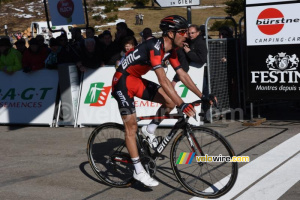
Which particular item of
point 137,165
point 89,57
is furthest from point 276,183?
point 89,57

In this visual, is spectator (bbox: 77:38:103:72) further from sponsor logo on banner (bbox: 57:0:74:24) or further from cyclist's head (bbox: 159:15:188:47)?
cyclist's head (bbox: 159:15:188:47)

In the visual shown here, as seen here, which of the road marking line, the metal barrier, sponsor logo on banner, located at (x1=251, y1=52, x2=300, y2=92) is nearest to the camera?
the road marking line

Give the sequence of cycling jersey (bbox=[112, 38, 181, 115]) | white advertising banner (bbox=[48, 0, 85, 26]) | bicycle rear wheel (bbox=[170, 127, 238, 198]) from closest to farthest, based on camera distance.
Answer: bicycle rear wheel (bbox=[170, 127, 238, 198]), cycling jersey (bbox=[112, 38, 181, 115]), white advertising banner (bbox=[48, 0, 85, 26])

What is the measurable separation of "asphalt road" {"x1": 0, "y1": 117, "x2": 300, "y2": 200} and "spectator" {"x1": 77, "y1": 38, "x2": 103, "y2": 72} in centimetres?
149

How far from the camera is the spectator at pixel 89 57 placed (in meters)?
10.9

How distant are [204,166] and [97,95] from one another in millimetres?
5439

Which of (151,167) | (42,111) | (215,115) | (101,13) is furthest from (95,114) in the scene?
(101,13)

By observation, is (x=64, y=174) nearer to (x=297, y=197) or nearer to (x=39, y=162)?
(x=39, y=162)

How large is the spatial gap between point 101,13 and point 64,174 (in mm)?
82688

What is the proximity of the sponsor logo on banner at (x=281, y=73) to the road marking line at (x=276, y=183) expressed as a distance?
3.07 metres

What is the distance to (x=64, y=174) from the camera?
23.2ft

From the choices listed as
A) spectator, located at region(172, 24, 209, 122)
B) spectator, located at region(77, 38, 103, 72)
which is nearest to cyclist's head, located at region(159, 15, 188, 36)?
spectator, located at region(172, 24, 209, 122)

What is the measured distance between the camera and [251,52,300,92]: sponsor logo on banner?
952 centimetres

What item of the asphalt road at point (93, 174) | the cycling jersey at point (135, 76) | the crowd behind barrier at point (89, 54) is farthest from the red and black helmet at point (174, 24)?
the crowd behind barrier at point (89, 54)
